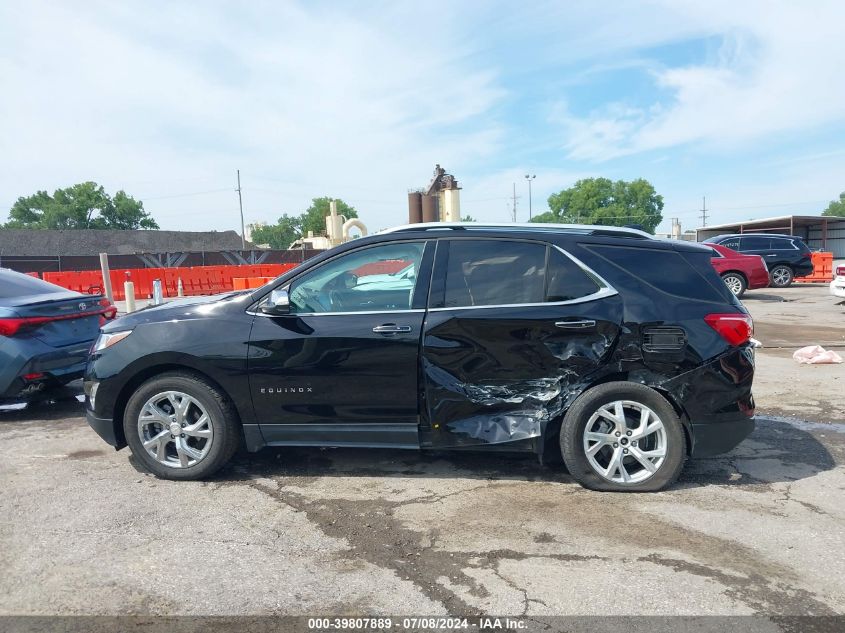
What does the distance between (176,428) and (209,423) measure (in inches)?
9.5

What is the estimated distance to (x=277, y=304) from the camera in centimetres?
401

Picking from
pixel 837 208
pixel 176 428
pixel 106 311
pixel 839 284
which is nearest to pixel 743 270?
pixel 839 284

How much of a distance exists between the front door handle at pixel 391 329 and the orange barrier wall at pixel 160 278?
1638 centimetres

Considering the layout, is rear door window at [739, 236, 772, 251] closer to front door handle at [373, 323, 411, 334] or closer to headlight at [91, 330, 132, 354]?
front door handle at [373, 323, 411, 334]

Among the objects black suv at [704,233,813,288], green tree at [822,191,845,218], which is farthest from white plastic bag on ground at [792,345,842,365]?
green tree at [822,191,845,218]

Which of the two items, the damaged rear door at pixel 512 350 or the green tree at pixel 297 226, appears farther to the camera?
the green tree at pixel 297 226

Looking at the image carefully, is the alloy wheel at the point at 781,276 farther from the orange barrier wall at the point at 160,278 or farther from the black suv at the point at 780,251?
the orange barrier wall at the point at 160,278

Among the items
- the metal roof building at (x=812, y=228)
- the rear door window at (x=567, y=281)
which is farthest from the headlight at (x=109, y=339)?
the metal roof building at (x=812, y=228)

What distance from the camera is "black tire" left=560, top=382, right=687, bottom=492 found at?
12.4 ft

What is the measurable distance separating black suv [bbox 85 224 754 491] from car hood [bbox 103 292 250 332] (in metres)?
0.02

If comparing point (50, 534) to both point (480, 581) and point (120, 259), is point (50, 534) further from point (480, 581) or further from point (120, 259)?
point (120, 259)

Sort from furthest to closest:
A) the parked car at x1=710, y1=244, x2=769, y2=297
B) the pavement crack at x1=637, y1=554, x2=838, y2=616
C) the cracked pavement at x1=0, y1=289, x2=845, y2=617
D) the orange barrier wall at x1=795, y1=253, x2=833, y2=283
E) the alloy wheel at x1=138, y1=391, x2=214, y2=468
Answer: the orange barrier wall at x1=795, y1=253, x2=833, y2=283 → the parked car at x1=710, y1=244, x2=769, y2=297 → the alloy wheel at x1=138, y1=391, x2=214, y2=468 → the cracked pavement at x1=0, y1=289, x2=845, y2=617 → the pavement crack at x1=637, y1=554, x2=838, y2=616

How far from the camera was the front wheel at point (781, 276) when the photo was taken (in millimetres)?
18625

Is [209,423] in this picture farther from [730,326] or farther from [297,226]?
[297,226]
